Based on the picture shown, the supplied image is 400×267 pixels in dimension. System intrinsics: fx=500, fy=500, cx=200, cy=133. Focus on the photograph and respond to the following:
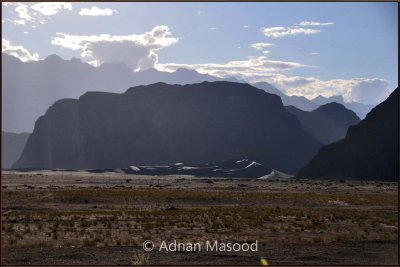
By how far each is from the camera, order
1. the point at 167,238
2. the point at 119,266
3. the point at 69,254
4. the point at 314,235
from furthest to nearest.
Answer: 1. the point at 314,235
2. the point at 167,238
3. the point at 69,254
4. the point at 119,266

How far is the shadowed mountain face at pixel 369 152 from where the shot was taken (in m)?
157

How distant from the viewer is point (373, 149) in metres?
163

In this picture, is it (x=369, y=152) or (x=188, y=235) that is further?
(x=369, y=152)

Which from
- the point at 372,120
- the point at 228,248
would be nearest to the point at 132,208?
the point at 228,248

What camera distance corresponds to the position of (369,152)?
535 feet

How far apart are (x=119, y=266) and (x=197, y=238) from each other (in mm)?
9607

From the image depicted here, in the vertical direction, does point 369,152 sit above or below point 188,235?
above

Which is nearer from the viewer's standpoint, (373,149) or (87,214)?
(87,214)

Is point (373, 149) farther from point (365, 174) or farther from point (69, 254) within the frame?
point (69, 254)

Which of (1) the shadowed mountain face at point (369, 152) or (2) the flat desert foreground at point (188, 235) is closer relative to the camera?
(2) the flat desert foreground at point (188, 235)

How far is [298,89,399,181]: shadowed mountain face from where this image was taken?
515 feet

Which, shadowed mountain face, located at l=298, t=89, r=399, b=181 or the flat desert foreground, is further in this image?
shadowed mountain face, located at l=298, t=89, r=399, b=181

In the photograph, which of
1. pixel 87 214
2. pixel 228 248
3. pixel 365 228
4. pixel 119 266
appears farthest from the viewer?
pixel 87 214

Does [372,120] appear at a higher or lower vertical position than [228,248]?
higher
